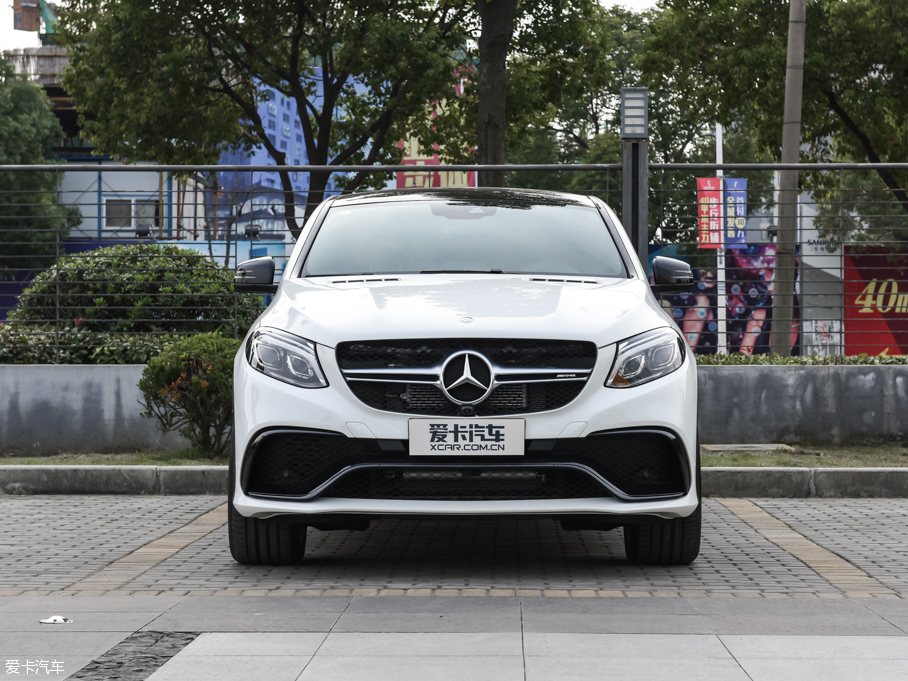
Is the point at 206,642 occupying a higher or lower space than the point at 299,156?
lower

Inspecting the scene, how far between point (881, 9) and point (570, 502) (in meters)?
18.9

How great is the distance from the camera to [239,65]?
79.6ft

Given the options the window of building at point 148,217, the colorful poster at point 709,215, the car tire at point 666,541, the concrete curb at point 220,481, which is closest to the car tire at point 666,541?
the car tire at point 666,541

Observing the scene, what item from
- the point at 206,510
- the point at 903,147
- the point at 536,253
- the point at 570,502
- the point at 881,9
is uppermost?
the point at 881,9

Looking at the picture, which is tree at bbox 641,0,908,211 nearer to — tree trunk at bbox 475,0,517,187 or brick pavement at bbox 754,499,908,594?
tree trunk at bbox 475,0,517,187

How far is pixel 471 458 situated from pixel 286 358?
2.99ft

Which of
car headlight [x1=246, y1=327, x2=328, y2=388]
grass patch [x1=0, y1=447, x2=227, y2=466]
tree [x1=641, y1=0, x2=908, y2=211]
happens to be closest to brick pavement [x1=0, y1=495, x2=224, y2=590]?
grass patch [x1=0, y1=447, x2=227, y2=466]

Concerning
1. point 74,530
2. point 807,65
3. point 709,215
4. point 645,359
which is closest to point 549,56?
point 807,65

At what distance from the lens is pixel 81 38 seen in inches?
1009

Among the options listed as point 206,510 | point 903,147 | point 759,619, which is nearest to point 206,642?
point 759,619

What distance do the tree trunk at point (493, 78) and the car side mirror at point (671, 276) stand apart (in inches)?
289

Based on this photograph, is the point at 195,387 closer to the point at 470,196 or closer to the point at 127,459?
the point at 127,459

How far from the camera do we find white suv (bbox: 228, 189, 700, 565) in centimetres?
503

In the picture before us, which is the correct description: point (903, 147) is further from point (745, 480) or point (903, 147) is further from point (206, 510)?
point (206, 510)
